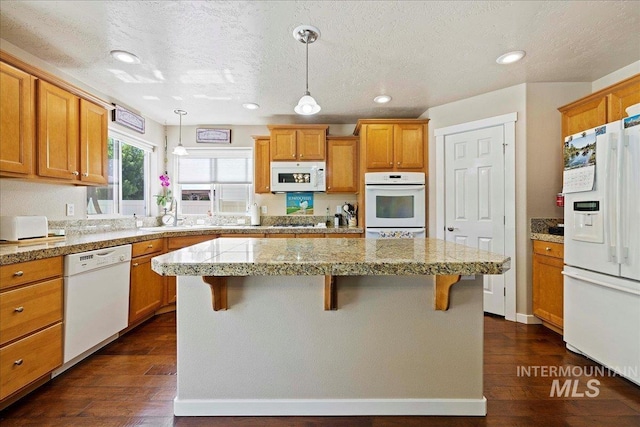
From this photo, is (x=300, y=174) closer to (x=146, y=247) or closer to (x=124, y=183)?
(x=146, y=247)

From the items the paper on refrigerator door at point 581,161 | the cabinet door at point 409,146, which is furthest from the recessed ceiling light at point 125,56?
the paper on refrigerator door at point 581,161

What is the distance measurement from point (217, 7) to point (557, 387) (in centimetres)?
322

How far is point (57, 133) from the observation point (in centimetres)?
217

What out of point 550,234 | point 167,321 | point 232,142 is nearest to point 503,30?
point 550,234

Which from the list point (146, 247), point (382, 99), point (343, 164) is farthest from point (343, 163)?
point (146, 247)

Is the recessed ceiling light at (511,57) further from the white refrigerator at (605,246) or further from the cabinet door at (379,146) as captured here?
the cabinet door at (379,146)

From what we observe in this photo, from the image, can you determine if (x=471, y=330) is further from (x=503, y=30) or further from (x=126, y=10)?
(x=126, y=10)

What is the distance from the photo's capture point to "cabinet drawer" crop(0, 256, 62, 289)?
156cm

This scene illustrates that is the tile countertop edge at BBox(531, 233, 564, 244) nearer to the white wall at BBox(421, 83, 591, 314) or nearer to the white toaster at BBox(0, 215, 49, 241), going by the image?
the white wall at BBox(421, 83, 591, 314)

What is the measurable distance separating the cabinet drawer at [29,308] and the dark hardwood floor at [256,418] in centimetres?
46

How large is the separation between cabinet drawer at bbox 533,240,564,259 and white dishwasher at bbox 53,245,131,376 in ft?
12.4

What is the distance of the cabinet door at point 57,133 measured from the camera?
2.05 metres

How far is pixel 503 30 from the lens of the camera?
6.57 feet

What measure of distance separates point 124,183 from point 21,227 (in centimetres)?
174
